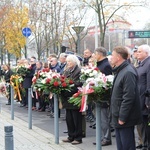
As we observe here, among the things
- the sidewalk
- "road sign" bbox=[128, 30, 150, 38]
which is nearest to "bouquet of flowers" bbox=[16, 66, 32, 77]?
the sidewalk

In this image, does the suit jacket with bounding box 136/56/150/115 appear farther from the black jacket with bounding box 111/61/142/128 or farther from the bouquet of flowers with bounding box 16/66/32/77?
the bouquet of flowers with bounding box 16/66/32/77

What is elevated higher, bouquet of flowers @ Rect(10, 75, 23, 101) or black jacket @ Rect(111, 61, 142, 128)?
black jacket @ Rect(111, 61, 142, 128)

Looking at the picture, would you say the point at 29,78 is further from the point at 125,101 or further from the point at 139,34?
the point at 125,101

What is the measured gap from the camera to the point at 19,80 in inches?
549

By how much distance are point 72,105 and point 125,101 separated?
2.62 m

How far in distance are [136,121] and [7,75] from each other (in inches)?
446

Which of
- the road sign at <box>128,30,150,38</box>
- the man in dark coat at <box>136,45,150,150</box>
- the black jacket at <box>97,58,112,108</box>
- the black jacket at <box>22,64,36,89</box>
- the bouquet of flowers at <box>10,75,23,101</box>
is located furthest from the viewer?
the road sign at <box>128,30,150,38</box>

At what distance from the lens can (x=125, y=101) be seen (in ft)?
18.0

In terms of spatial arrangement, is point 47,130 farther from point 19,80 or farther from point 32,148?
point 19,80

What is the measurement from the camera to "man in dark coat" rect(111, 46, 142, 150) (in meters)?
5.48

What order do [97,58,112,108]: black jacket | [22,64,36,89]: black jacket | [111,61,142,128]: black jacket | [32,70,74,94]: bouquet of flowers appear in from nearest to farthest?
1. [111,61,142,128]: black jacket
2. [32,70,74,94]: bouquet of flowers
3. [97,58,112,108]: black jacket
4. [22,64,36,89]: black jacket

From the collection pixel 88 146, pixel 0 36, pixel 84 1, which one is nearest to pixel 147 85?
pixel 88 146

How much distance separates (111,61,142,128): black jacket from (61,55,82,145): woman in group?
7.87ft

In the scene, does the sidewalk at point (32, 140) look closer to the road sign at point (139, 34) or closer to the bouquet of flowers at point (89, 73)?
the bouquet of flowers at point (89, 73)
